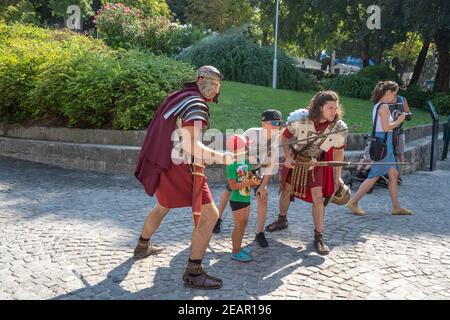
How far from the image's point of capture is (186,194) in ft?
12.5

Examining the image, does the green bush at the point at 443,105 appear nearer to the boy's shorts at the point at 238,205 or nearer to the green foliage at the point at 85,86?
the green foliage at the point at 85,86

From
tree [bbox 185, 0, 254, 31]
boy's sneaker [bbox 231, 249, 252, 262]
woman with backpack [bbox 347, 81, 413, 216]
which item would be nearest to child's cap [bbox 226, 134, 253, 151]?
boy's sneaker [bbox 231, 249, 252, 262]

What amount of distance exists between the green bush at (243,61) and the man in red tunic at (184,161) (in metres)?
13.3

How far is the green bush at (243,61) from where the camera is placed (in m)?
17.3

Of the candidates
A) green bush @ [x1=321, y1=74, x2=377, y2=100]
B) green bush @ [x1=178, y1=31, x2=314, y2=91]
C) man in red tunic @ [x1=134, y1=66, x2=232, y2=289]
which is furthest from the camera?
green bush @ [x1=321, y1=74, x2=377, y2=100]

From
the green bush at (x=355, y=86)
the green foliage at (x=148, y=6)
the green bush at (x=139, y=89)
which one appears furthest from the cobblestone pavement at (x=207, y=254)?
the green foliage at (x=148, y=6)

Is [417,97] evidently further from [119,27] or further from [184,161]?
[184,161]

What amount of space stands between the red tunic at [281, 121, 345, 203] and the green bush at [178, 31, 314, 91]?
40.3ft

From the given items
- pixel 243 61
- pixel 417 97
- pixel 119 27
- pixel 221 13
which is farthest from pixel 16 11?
pixel 417 97

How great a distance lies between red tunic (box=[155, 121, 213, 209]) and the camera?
12.3 feet

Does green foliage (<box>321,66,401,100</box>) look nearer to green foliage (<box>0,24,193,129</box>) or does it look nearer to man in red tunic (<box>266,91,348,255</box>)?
green foliage (<box>0,24,193,129</box>)

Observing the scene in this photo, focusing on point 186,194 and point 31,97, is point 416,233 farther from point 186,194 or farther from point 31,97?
point 31,97

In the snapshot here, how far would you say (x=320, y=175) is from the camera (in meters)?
4.80
